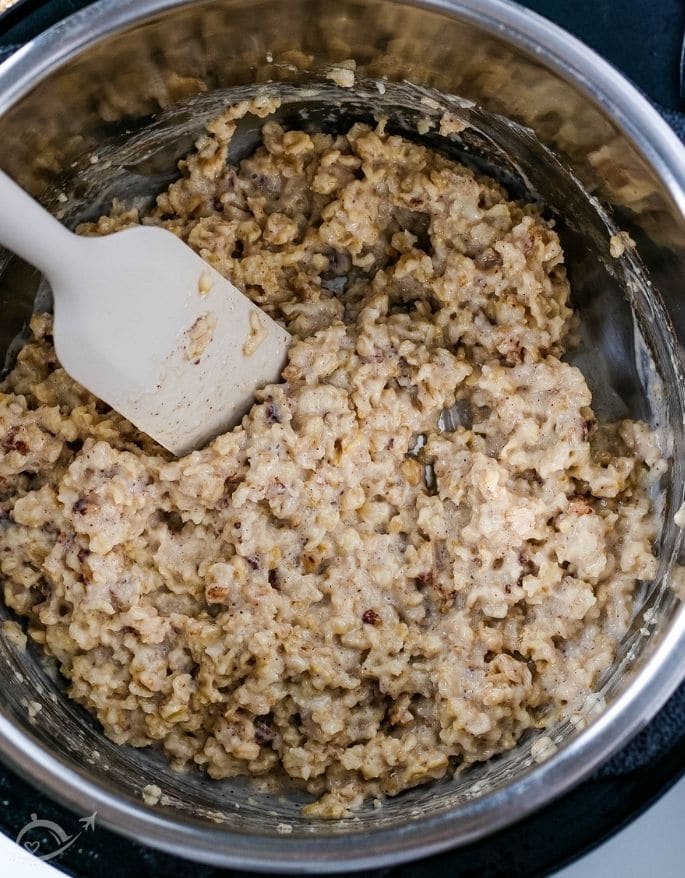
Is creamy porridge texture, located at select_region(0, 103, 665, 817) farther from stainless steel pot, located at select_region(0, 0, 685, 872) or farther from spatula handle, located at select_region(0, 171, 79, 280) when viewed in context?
spatula handle, located at select_region(0, 171, 79, 280)

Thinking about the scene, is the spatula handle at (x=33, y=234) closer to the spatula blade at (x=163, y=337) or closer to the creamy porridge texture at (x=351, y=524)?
the spatula blade at (x=163, y=337)

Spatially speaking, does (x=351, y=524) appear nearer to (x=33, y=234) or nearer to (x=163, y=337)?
(x=163, y=337)

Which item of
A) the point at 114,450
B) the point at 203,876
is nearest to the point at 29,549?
the point at 114,450

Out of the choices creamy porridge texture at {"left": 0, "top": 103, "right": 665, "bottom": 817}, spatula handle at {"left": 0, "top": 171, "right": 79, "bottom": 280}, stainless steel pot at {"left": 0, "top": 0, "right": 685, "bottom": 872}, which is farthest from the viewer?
creamy porridge texture at {"left": 0, "top": 103, "right": 665, "bottom": 817}

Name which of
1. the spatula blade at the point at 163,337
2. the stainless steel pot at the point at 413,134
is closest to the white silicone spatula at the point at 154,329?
the spatula blade at the point at 163,337

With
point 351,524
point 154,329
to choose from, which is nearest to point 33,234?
point 154,329

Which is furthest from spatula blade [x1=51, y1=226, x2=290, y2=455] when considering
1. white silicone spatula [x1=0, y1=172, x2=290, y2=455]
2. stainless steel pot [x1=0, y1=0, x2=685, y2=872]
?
stainless steel pot [x1=0, y1=0, x2=685, y2=872]
